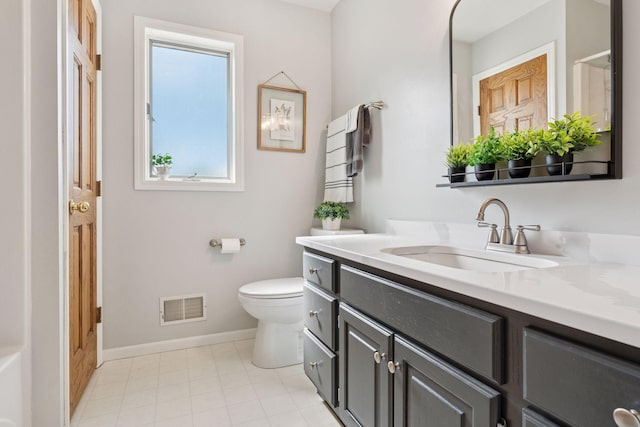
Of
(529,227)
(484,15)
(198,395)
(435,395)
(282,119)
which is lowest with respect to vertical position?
(198,395)

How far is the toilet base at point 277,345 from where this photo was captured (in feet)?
6.90

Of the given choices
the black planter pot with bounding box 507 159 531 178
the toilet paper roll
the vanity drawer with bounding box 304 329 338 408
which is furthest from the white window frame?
the black planter pot with bounding box 507 159 531 178

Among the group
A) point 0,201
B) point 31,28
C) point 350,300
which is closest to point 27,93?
point 31,28

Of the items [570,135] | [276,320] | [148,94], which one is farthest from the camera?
[148,94]

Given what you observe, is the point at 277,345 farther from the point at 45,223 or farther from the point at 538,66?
the point at 538,66

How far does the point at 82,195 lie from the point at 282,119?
55.7 inches

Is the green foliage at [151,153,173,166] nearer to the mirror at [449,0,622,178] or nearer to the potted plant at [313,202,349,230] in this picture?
the potted plant at [313,202,349,230]

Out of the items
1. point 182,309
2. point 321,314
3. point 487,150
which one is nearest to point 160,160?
point 182,309

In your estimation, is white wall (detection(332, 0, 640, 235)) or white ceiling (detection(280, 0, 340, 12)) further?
white ceiling (detection(280, 0, 340, 12))

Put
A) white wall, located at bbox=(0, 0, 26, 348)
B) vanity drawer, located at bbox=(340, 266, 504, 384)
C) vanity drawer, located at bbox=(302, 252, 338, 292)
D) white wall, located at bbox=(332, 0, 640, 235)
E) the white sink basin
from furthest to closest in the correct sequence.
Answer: vanity drawer, located at bbox=(302, 252, 338, 292)
white wall, located at bbox=(0, 0, 26, 348)
the white sink basin
white wall, located at bbox=(332, 0, 640, 235)
vanity drawer, located at bbox=(340, 266, 504, 384)

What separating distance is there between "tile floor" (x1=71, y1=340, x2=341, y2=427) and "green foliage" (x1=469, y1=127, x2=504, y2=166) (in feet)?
4.26

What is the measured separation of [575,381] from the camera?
583mm

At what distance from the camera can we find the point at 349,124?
2279mm

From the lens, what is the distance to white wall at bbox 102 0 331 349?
2.23 meters
